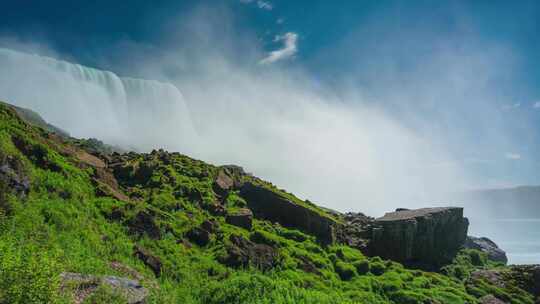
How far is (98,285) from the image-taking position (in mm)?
9250

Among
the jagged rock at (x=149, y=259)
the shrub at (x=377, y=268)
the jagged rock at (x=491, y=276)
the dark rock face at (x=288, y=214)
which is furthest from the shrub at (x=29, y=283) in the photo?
the jagged rock at (x=491, y=276)

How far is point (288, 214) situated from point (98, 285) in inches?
696

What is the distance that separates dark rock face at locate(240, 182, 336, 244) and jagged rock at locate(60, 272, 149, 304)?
1553cm

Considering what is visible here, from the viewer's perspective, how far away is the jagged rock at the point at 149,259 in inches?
544

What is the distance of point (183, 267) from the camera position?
1480 cm

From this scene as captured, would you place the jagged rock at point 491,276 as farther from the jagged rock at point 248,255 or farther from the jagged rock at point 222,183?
the jagged rock at point 222,183

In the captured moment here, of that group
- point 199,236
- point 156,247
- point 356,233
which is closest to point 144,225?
point 156,247

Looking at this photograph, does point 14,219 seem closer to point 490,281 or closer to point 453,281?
point 453,281

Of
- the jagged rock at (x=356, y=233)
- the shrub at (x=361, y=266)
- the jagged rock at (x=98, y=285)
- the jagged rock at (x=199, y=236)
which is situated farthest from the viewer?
the jagged rock at (x=356, y=233)

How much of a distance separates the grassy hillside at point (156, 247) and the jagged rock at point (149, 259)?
0.04m

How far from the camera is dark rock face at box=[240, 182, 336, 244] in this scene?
967 inches

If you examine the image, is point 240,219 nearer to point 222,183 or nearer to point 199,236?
point 199,236

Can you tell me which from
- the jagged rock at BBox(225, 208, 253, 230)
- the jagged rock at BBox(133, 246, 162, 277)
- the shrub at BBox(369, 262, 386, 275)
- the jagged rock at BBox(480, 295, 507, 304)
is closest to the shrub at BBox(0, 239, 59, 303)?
the jagged rock at BBox(133, 246, 162, 277)

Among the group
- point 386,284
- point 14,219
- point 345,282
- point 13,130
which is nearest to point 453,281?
point 386,284
